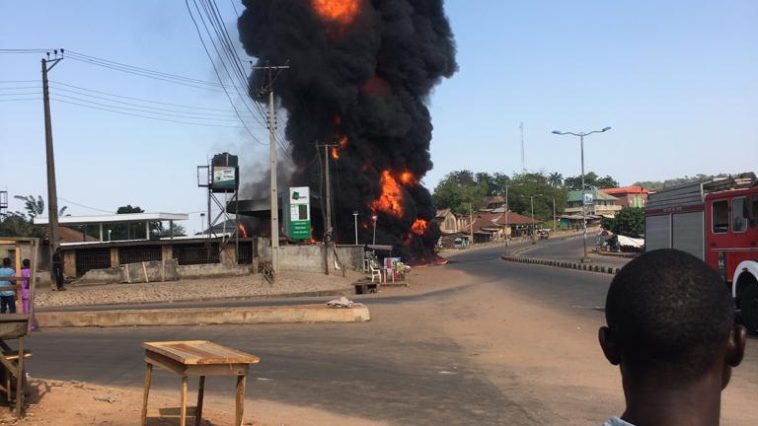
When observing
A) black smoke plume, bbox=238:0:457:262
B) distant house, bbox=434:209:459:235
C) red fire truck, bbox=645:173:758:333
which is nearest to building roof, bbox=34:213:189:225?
black smoke plume, bbox=238:0:457:262

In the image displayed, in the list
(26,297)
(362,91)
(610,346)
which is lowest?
(26,297)

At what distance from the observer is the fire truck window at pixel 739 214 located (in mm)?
13312

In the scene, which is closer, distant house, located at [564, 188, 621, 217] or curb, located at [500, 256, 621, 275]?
curb, located at [500, 256, 621, 275]

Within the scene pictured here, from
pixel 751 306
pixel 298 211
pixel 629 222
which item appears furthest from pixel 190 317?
pixel 629 222

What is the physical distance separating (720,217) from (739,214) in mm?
800

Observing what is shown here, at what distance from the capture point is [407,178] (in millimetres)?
64375

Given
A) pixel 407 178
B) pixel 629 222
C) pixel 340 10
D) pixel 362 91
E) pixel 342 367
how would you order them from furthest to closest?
pixel 629 222 < pixel 407 178 < pixel 362 91 < pixel 340 10 < pixel 342 367

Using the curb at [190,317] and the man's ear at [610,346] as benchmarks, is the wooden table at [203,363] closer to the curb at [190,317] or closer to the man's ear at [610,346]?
the man's ear at [610,346]

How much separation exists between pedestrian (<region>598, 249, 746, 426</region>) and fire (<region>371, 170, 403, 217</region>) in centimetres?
5787

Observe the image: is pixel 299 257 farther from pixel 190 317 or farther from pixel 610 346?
pixel 610 346

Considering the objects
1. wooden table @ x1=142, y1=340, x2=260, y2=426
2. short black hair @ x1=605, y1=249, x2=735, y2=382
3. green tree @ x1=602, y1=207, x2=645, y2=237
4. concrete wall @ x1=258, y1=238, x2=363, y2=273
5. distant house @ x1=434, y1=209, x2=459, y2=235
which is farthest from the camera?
distant house @ x1=434, y1=209, x2=459, y2=235

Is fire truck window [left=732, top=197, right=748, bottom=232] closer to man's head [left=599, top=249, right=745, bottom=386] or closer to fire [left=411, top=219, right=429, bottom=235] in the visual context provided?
man's head [left=599, top=249, right=745, bottom=386]

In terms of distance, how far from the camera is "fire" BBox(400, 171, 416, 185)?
63.9 m

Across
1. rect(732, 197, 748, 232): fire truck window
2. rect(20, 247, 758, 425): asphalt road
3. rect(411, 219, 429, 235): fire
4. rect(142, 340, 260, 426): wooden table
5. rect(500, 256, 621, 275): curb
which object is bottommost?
rect(500, 256, 621, 275): curb
